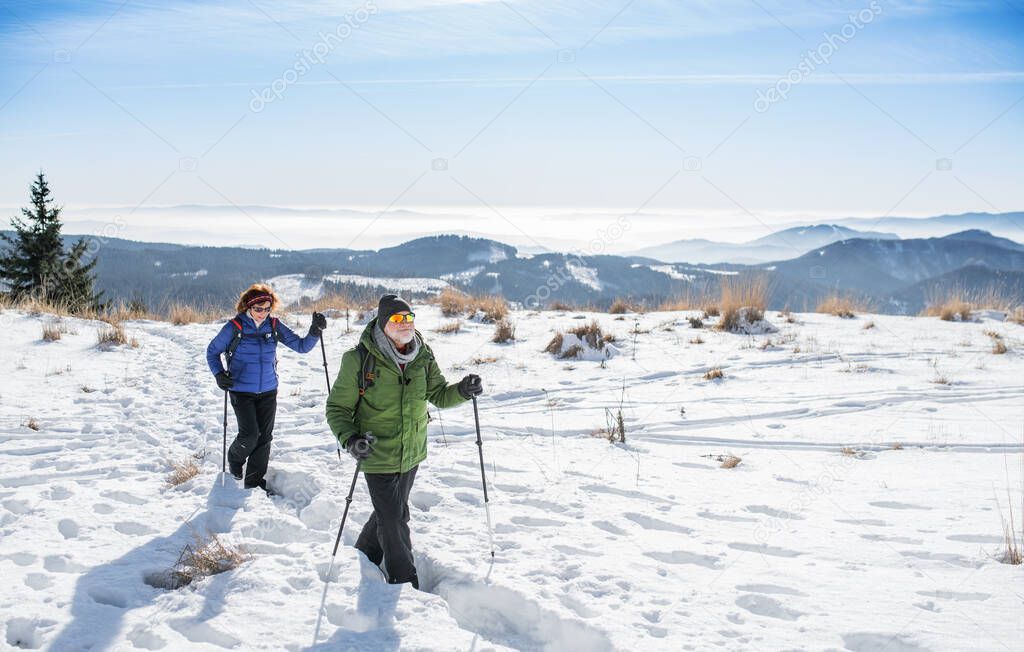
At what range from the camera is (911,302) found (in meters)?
195

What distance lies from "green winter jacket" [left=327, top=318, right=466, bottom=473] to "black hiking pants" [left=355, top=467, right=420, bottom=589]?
0.28 feet

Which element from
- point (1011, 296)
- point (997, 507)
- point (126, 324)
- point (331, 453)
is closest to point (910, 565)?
point (997, 507)

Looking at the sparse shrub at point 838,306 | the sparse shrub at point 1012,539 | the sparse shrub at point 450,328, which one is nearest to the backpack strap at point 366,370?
the sparse shrub at point 1012,539

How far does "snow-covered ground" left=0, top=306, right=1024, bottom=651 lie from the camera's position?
303 cm

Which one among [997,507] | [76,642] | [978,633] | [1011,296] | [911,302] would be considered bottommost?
[76,642]

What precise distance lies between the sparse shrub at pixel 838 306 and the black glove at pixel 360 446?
43.1 ft

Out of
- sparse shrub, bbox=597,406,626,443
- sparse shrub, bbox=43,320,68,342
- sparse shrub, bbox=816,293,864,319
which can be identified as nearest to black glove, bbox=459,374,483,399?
sparse shrub, bbox=597,406,626,443

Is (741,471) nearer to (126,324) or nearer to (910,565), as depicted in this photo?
(910,565)

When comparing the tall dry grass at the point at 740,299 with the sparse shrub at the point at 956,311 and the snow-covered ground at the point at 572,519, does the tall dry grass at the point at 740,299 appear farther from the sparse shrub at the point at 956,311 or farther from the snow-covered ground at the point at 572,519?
the sparse shrub at the point at 956,311

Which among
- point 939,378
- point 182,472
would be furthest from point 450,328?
point 939,378

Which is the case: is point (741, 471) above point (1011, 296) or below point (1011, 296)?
below

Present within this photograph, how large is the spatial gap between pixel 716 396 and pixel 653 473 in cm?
290

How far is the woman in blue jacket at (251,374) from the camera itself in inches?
200

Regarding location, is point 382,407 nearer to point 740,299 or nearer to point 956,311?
point 740,299
